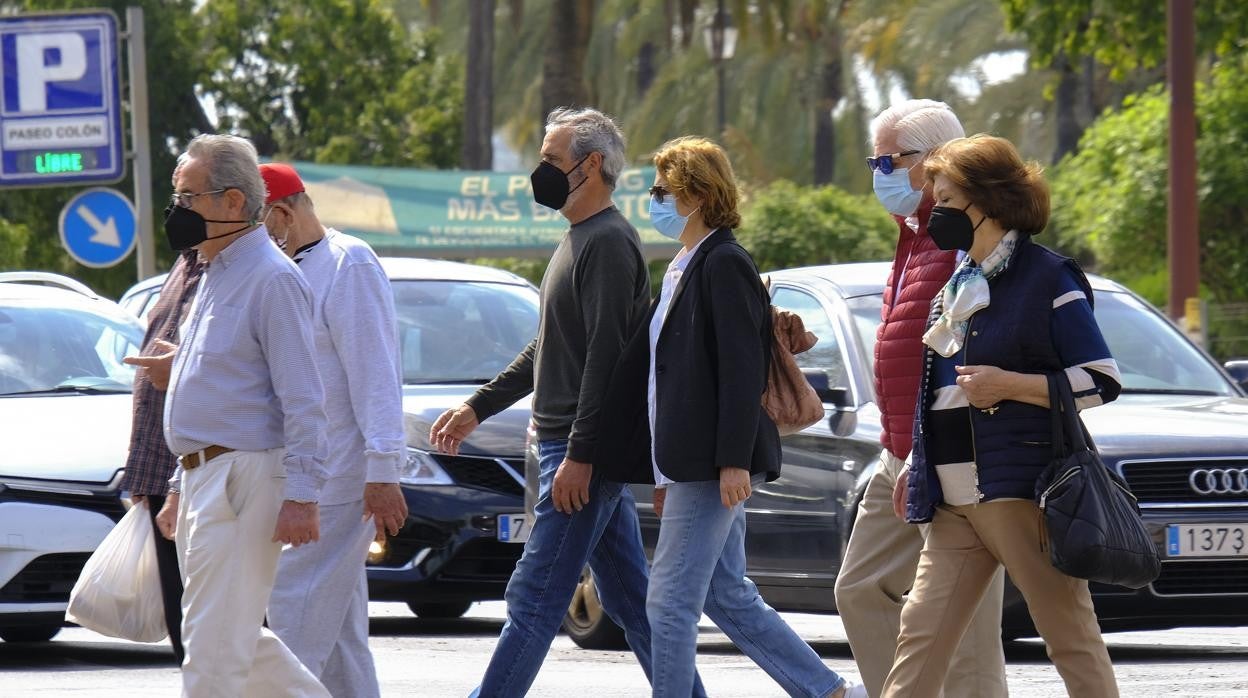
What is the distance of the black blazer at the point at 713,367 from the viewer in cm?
590

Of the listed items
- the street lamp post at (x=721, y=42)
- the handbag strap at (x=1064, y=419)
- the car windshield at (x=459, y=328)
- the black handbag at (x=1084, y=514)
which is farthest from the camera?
the street lamp post at (x=721, y=42)

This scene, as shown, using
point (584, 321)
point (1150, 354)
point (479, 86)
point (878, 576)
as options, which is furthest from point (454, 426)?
point (479, 86)

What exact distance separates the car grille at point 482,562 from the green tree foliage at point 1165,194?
48.3 ft

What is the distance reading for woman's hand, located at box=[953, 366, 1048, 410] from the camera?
520cm

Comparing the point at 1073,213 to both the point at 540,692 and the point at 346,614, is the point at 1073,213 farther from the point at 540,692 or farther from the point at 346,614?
the point at 346,614

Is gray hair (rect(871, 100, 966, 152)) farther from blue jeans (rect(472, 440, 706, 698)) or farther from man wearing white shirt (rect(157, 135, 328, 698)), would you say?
man wearing white shirt (rect(157, 135, 328, 698))

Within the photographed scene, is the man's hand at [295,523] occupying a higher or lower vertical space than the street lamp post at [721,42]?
lower

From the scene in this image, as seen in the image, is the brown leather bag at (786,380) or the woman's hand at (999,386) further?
the brown leather bag at (786,380)

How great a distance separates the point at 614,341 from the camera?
626cm

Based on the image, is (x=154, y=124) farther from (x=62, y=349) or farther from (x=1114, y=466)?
(x=1114, y=466)

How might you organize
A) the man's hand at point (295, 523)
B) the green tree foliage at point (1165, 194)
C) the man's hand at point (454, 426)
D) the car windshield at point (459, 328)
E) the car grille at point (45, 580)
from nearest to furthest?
the man's hand at point (295, 523) < the man's hand at point (454, 426) < the car grille at point (45, 580) < the car windshield at point (459, 328) < the green tree foliage at point (1165, 194)

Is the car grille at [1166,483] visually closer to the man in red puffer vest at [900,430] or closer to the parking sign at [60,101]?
the man in red puffer vest at [900,430]

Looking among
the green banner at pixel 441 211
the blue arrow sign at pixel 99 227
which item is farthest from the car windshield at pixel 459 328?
the green banner at pixel 441 211

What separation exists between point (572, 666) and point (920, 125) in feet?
11.4
